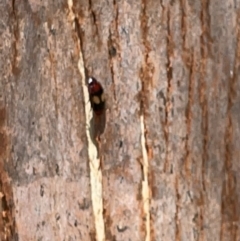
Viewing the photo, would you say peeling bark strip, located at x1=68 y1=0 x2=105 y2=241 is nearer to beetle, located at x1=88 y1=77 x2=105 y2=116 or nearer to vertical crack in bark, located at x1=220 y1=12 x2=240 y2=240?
beetle, located at x1=88 y1=77 x2=105 y2=116

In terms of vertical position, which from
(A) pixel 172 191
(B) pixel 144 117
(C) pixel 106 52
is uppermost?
(C) pixel 106 52

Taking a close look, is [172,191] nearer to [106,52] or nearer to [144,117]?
[144,117]

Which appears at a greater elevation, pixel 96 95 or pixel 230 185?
pixel 96 95

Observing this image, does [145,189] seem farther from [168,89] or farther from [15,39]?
[15,39]

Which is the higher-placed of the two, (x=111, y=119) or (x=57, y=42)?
(x=57, y=42)

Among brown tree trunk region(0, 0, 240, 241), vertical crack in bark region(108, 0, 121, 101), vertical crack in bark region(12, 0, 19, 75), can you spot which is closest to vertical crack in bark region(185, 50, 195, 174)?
brown tree trunk region(0, 0, 240, 241)

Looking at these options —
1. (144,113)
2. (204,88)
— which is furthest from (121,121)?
(204,88)

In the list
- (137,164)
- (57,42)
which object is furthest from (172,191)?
(57,42)
